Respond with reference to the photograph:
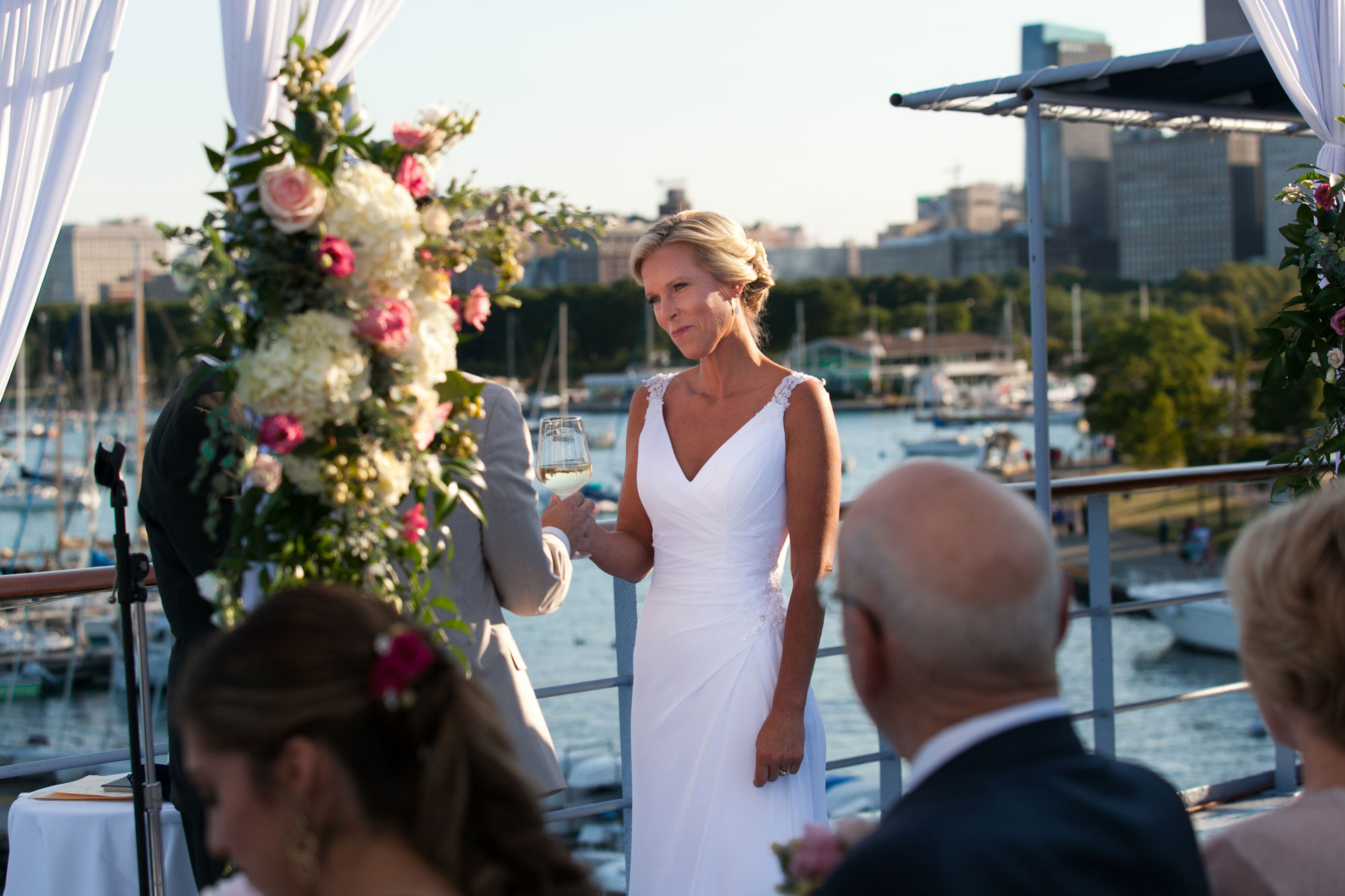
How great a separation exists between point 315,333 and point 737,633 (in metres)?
1.35

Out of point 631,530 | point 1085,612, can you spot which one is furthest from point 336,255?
point 1085,612

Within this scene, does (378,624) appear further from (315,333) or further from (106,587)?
(106,587)

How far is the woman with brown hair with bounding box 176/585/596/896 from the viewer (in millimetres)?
1116

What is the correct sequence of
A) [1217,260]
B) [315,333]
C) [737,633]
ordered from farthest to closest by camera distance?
[1217,260] → [737,633] → [315,333]

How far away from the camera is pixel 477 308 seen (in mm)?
1688

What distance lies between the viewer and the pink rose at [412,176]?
1.63 metres

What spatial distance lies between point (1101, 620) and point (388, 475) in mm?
3091

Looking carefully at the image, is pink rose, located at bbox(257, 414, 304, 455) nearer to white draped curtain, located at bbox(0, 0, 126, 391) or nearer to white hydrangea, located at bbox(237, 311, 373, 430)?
white hydrangea, located at bbox(237, 311, 373, 430)

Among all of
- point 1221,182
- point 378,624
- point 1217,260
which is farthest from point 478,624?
point 1221,182

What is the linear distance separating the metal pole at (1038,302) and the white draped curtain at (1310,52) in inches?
29.8

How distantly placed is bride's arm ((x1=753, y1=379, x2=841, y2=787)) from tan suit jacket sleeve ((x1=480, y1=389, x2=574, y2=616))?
63cm

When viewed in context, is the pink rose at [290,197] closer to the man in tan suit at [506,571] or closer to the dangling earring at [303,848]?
the man in tan suit at [506,571]

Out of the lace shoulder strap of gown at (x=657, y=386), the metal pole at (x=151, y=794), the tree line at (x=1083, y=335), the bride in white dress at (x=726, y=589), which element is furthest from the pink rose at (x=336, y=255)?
the tree line at (x=1083, y=335)

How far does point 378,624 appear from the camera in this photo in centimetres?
117
